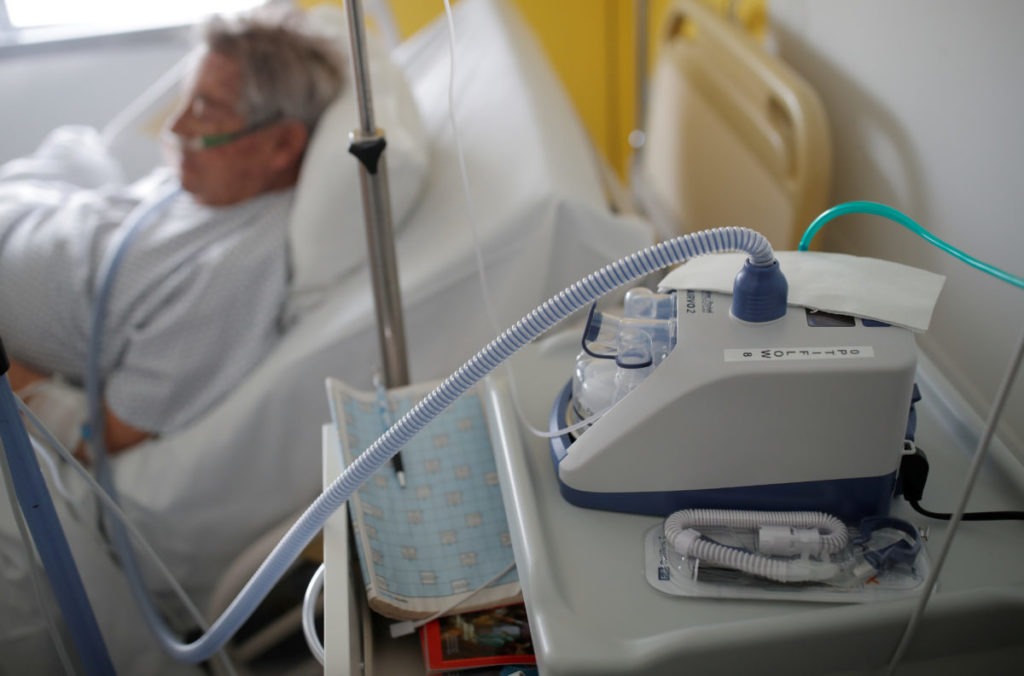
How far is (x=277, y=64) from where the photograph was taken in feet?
5.49

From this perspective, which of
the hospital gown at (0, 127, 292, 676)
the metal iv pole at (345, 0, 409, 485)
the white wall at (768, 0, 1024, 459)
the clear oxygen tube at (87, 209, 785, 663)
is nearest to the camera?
the clear oxygen tube at (87, 209, 785, 663)

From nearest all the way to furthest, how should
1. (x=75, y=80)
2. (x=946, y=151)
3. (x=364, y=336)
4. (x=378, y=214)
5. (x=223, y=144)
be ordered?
1. (x=378, y=214)
2. (x=946, y=151)
3. (x=364, y=336)
4. (x=223, y=144)
5. (x=75, y=80)

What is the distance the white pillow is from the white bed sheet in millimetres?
33

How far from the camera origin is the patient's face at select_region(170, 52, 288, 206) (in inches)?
64.7

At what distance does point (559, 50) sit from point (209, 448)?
5.98ft

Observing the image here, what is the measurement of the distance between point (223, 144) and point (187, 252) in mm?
206

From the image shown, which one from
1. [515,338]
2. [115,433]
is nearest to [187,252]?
[115,433]

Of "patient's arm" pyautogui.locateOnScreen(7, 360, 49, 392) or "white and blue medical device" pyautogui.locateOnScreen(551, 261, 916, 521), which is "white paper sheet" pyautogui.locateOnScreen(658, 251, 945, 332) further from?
"patient's arm" pyautogui.locateOnScreen(7, 360, 49, 392)

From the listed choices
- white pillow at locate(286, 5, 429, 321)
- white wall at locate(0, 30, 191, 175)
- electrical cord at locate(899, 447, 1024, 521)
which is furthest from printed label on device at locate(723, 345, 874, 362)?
white wall at locate(0, 30, 191, 175)

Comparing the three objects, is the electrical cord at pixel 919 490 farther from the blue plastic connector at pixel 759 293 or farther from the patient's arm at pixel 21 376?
the patient's arm at pixel 21 376

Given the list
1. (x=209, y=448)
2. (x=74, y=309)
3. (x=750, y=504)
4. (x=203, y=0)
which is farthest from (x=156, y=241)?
(x=203, y=0)

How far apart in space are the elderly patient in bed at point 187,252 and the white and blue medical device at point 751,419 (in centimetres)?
87

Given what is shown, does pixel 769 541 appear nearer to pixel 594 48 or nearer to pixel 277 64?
pixel 277 64

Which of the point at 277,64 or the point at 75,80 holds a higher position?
the point at 277,64
